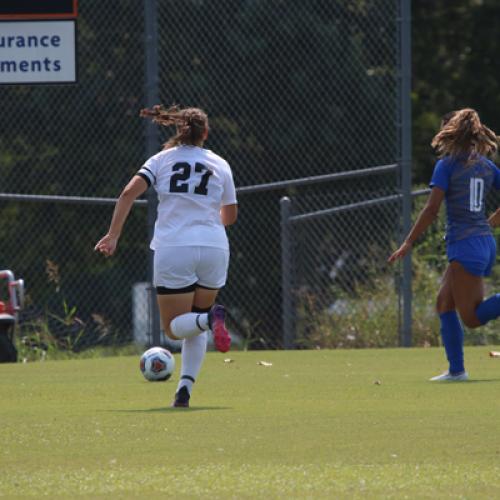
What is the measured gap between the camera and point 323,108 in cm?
1934

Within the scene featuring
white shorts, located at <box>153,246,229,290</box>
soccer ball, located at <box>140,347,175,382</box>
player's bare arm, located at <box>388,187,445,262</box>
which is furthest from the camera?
soccer ball, located at <box>140,347,175,382</box>

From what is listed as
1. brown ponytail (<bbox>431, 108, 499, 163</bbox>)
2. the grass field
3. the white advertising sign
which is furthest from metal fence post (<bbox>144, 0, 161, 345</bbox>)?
brown ponytail (<bbox>431, 108, 499, 163</bbox>)

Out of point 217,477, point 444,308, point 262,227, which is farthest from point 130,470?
point 262,227

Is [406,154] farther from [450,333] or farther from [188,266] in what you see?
[188,266]

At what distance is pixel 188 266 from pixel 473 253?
6.53ft

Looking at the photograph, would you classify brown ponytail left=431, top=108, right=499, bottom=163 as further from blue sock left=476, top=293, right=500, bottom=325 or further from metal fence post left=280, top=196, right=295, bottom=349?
metal fence post left=280, top=196, right=295, bottom=349

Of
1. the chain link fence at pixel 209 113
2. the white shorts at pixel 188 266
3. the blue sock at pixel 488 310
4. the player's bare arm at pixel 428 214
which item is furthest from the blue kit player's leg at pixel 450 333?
the chain link fence at pixel 209 113

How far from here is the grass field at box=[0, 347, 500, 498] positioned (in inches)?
235

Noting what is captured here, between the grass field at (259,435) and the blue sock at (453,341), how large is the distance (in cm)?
15

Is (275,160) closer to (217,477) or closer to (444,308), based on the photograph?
(444,308)

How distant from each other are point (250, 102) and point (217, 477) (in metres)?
13.4

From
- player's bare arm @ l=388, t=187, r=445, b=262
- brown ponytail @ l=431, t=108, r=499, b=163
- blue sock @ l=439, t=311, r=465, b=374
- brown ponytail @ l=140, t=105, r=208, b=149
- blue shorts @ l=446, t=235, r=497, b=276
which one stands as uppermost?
brown ponytail @ l=140, t=105, r=208, b=149

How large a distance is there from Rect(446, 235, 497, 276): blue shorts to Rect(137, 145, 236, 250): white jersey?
1669mm

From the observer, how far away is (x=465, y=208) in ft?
33.2
